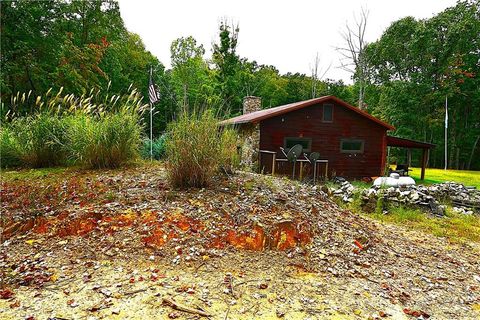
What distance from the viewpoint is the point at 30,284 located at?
2.18m

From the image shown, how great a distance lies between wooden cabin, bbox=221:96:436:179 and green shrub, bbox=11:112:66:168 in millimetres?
6862

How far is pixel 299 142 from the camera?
12.1m

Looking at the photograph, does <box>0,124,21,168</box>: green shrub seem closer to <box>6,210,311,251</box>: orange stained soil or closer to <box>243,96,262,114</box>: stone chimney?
<box>6,210,311,251</box>: orange stained soil

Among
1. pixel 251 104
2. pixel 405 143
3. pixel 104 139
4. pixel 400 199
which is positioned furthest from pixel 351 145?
pixel 104 139

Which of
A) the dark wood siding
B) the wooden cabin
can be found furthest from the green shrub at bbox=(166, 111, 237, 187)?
the dark wood siding

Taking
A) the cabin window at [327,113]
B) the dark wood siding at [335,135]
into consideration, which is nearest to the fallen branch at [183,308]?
the dark wood siding at [335,135]

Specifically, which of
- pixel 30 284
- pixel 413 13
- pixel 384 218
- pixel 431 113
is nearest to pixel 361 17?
pixel 413 13

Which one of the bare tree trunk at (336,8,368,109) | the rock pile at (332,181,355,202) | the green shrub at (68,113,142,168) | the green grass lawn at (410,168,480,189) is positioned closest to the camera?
the green shrub at (68,113,142,168)

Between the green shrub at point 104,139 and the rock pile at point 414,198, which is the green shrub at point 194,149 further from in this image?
the rock pile at point 414,198

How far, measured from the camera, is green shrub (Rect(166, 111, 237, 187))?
367 cm

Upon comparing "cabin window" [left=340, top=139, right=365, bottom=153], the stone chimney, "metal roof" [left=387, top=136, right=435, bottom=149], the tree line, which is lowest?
"cabin window" [left=340, top=139, right=365, bottom=153]

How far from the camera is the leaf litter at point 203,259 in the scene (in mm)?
2117

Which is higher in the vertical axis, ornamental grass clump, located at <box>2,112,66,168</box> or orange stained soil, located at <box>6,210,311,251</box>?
ornamental grass clump, located at <box>2,112,66,168</box>

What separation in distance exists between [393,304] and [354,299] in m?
0.36
